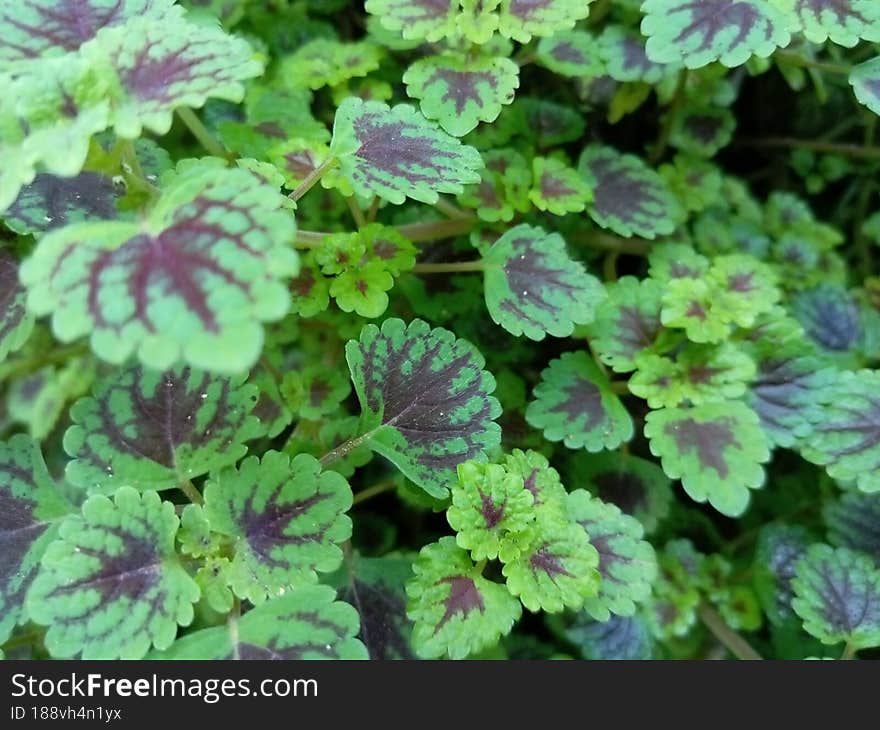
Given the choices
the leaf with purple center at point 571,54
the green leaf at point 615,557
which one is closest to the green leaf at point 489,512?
the green leaf at point 615,557

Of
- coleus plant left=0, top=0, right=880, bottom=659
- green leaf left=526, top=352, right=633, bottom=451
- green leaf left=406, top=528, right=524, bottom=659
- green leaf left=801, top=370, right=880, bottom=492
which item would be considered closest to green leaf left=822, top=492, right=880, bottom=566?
coleus plant left=0, top=0, right=880, bottom=659

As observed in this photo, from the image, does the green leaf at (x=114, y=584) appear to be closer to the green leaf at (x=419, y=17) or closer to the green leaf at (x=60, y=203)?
the green leaf at (x=60, y=203)

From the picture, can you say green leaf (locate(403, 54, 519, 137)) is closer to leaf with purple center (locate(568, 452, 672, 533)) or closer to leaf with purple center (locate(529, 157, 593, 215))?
leaf with purple center (locate(529, 157, 593, 215))

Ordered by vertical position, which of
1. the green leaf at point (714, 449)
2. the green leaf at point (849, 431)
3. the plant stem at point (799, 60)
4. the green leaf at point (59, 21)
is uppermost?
the green leaf at point (59, 21)

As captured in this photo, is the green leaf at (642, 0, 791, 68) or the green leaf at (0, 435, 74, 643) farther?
the green leaf at (642, 0, 791, 68)

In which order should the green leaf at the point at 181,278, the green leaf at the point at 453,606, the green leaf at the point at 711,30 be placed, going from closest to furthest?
the green leaf at the point at 181,278 → the green leaf at the point at 453,606 → the green leaf at the point at 711,30

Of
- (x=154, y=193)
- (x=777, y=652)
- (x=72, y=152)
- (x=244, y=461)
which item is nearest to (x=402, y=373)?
(x=244, y=461)
